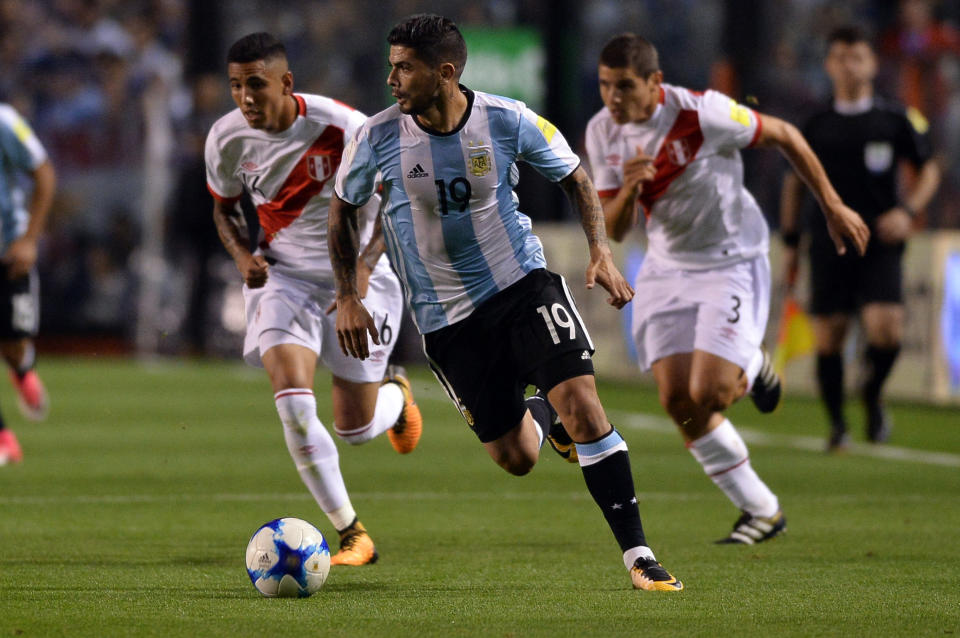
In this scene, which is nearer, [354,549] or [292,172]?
[354,549]

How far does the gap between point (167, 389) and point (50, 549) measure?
32.3 ft

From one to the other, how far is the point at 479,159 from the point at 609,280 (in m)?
0.67

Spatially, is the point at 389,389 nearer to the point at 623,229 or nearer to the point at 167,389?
the point at 623,229

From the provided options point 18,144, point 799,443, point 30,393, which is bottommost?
point 30,393

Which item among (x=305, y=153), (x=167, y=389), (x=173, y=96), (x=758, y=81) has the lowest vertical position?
(x=167, y=389)

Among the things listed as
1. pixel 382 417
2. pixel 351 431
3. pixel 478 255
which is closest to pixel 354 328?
pixel 478 255

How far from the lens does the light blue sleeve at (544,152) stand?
19.8 ft

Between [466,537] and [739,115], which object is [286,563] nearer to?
[466,537]

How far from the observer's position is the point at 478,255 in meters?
6.19

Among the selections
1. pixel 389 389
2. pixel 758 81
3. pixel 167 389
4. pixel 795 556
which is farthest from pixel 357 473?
pixel 758 81

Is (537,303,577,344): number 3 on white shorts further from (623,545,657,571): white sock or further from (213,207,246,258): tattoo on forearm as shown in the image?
(213,207,246,258): tattoo on forearm

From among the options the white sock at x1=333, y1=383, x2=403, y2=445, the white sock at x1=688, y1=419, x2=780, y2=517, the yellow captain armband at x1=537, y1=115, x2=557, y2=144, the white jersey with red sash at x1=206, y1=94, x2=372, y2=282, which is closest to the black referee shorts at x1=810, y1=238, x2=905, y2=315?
the white sock at x1=688, y1=419, x2=780, y2=517

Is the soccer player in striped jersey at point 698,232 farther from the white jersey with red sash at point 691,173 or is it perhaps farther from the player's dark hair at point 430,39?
the player's dark hair at point 430,39

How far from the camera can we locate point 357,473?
1033 cm
